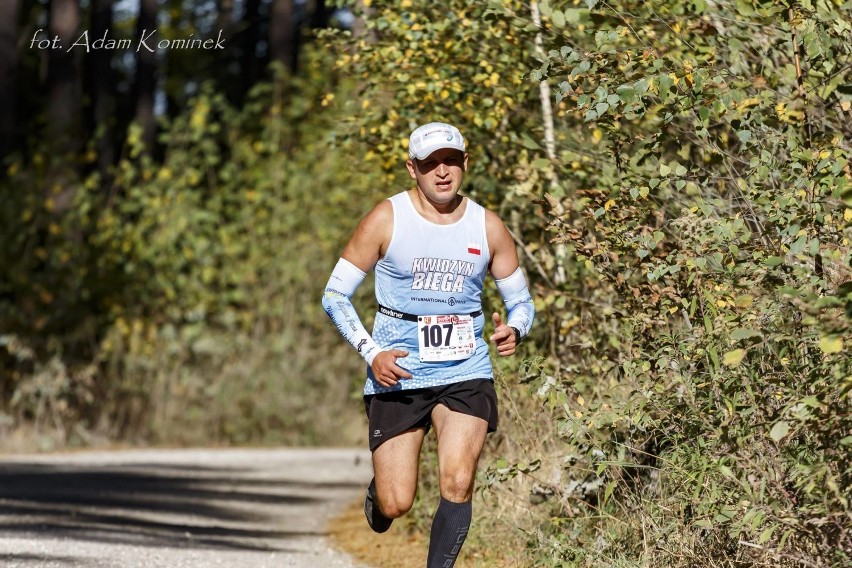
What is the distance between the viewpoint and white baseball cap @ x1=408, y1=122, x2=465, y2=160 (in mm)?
6926

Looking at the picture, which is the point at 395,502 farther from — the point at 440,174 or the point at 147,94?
the point at 147,94

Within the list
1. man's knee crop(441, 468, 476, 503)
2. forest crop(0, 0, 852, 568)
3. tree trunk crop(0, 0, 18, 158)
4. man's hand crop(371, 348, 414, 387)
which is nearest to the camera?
forest crop(0, 0, 852, 568)

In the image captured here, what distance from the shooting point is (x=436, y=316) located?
6996 millimetres

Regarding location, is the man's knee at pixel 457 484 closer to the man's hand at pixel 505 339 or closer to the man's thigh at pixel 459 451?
the man's thigh at pixel 459 451

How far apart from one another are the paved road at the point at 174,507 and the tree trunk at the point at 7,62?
22.5 ft

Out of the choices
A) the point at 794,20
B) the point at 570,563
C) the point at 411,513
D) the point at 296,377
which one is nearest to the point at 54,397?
the point at 296,377

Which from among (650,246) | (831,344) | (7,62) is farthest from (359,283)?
(7,62)

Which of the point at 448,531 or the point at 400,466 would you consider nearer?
the point at 448,531

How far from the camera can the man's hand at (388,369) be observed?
6.83 metres

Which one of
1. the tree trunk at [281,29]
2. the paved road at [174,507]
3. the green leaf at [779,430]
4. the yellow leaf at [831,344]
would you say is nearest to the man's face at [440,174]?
the green leaf at [779,430]

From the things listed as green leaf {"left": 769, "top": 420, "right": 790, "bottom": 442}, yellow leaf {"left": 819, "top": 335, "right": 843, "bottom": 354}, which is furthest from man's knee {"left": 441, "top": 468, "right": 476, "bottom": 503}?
yellow leaf {"left": 819, "top": 335, "right": 843, "bottom": 354}

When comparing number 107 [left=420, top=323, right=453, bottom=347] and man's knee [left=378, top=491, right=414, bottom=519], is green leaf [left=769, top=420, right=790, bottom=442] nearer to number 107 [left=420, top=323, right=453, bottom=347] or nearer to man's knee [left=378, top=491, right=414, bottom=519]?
number 107 [left=420, top=323, right=453, bottom=347]

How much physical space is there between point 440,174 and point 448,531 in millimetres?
1544

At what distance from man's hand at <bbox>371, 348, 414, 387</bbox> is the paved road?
8.95ft
